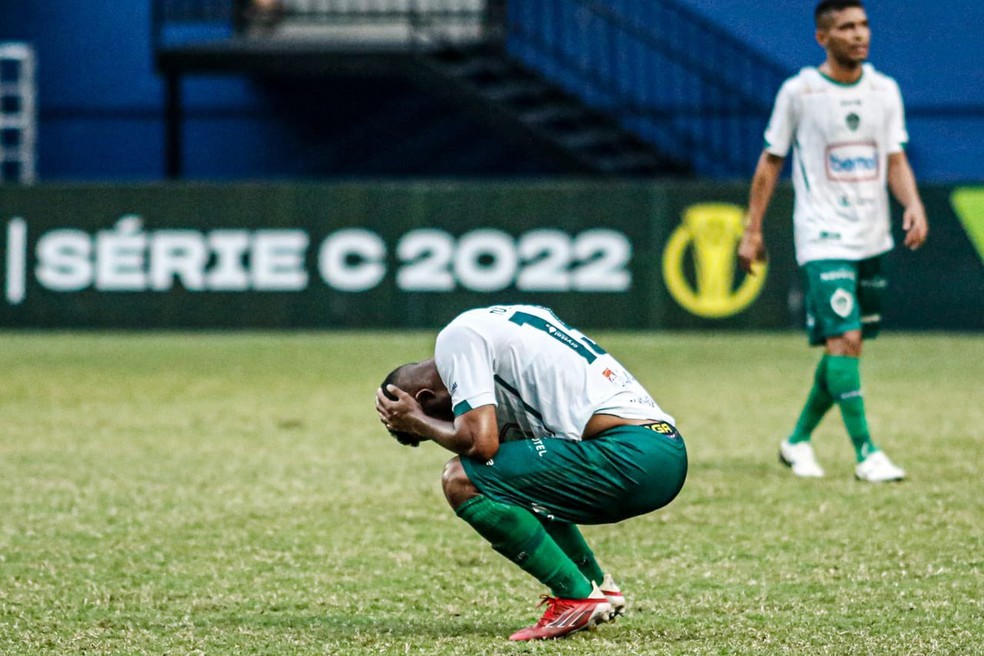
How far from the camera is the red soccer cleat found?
16.0ft

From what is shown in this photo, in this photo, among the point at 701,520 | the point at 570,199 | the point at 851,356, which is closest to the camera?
the point at 701,520

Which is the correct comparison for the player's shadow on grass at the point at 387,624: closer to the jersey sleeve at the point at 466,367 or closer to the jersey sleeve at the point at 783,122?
the jersey sleeve at the point at 466,367

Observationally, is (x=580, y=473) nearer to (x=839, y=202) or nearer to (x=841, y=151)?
(x=839, y=202)

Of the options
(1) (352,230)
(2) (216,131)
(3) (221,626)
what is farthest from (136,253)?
(3) (221,626)

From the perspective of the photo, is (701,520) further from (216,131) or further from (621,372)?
(216,131)

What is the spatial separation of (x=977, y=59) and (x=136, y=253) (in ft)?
40.9

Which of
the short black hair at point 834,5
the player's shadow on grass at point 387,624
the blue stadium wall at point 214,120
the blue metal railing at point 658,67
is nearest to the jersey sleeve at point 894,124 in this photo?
the short black hair at point 834,5

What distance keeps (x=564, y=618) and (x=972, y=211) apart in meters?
13.4

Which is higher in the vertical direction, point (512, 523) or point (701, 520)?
point (512, 523)

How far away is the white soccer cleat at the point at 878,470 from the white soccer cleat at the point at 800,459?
0.32 metres

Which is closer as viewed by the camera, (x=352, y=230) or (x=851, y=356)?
(x=851, y=356)

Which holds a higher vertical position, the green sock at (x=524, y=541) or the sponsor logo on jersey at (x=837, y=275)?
the sponsor logo on jersey at (x=837, y=275)

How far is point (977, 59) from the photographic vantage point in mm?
23453

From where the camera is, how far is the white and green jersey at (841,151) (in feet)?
27.0
